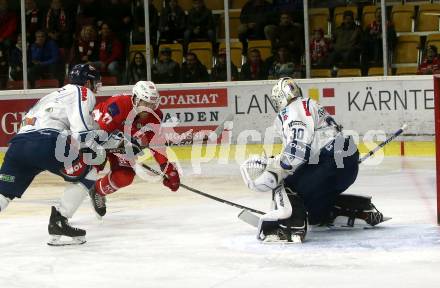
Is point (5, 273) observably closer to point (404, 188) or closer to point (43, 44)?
point (404, 188)

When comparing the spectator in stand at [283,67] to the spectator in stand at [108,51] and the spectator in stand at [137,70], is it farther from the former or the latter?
the spectator in stand at [108,51]

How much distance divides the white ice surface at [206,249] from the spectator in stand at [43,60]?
437cm

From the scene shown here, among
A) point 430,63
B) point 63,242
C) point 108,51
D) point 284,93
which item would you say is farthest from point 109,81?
point 284,93

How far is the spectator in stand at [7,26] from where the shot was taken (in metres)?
13.6

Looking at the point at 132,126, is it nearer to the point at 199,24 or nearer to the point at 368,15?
the point at 199,24

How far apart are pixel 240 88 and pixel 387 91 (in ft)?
5.53

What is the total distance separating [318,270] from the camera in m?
5.82

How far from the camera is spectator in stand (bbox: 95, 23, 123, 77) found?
13.4 meters

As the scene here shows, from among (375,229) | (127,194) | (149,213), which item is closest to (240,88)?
(127,194)

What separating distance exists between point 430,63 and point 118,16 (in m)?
3.85

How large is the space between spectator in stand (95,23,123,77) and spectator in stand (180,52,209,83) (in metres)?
0.86

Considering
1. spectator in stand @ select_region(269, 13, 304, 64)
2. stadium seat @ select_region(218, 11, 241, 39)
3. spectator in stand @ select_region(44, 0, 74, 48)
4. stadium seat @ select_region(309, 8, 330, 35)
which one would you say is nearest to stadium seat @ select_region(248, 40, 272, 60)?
spectator in stand @ select_region(269, 13, 304, 64)

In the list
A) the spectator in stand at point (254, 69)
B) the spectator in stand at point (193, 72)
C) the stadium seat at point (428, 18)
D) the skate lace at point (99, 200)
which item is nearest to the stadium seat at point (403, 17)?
the stadium seat at point (428, 18)

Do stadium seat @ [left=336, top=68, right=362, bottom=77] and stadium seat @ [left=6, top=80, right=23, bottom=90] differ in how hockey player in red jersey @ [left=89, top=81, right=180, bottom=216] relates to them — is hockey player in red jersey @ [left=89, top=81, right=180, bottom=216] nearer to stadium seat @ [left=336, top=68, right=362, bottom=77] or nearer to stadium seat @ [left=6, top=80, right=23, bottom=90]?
stadium seat @ [left=336, top=68, right=362, bottom=77]
